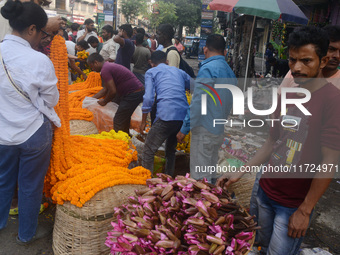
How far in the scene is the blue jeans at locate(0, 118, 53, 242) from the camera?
240cm

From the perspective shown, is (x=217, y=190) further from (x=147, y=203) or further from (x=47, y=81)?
(x=47, y=81)

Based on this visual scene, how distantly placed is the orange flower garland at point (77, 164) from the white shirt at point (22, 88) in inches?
15.6

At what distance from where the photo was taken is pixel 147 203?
189 cm

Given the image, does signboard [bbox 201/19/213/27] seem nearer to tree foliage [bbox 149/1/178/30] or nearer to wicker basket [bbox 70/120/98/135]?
wicker basket [bbox 70/120/98/135]

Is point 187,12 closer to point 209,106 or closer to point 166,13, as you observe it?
point 166,13

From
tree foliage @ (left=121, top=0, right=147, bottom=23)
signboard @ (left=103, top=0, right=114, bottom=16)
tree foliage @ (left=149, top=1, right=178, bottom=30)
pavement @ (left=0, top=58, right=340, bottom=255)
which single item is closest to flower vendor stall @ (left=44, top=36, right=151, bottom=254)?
pavement @ (left=0, top=58, right=340, bottom=255)

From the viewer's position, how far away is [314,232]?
3.30m

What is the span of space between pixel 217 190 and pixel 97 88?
4304mm

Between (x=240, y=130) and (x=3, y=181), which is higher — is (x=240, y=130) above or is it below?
below

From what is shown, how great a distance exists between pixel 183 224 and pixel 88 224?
0.98 metres

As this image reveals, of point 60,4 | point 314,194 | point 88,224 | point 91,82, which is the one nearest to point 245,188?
point 314,194

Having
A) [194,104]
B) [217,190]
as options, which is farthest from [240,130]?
[217,190]

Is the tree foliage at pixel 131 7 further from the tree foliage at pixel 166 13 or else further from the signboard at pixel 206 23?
the signboard at pixel 206 23

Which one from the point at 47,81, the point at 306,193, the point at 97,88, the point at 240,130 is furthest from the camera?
the point at 240,130
